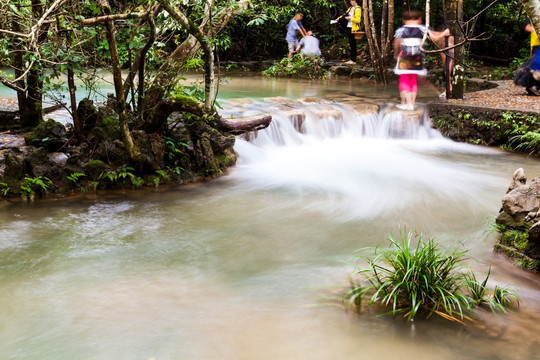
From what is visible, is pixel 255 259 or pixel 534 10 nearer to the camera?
pixel 534 10

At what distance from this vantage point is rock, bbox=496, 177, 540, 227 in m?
5.43

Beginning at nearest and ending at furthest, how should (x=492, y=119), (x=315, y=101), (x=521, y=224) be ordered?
(x=521, y=224) → (x=492, y=119) → (x=315, y=101)

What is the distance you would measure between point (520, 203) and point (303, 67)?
1400cm

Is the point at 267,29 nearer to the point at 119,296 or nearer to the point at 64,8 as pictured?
the point at 64,8

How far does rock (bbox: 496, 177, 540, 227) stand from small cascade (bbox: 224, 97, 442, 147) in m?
5.51

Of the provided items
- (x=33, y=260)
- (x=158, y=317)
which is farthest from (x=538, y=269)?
(x=33, y=260)

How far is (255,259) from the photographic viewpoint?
18.2 feet

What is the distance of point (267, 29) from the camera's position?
2312cm

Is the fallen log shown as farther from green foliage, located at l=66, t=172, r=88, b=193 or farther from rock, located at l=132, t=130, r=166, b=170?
green foliage, located at l=66, t=172, r=88, b=193

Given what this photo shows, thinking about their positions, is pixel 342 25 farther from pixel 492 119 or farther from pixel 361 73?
pixel 492 119

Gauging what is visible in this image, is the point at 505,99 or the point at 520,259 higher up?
the point at 505,99

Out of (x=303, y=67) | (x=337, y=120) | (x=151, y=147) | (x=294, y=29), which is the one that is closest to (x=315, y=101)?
(x=337, y=120)

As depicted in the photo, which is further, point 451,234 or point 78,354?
point 451,234

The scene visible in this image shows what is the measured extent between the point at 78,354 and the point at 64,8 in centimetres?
490
